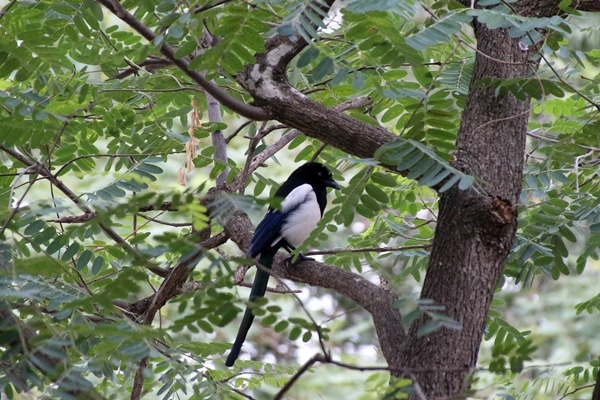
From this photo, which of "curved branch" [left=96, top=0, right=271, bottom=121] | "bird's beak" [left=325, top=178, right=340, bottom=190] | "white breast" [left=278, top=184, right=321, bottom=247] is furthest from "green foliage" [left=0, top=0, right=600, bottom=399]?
"white breast" [left=278, top=184, right=321, bottom=247]

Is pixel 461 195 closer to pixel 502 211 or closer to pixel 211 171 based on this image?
pixel 502 211

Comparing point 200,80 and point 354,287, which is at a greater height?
point 200,80

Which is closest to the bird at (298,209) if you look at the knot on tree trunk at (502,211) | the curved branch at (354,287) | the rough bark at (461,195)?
the curved branch at (354,287)

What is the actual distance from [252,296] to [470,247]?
1314mm

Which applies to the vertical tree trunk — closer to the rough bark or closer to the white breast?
the rough bark

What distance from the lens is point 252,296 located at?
385cm

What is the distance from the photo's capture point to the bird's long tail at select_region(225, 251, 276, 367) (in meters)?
3.62

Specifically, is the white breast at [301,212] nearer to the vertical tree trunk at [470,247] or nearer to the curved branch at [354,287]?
the curved branch at [354,287]

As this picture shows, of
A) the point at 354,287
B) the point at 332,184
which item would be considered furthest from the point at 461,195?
the point at 332,184

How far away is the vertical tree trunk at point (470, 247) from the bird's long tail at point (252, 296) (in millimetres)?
764

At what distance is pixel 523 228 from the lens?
372 centimetres

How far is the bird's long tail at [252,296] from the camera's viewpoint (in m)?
3.62

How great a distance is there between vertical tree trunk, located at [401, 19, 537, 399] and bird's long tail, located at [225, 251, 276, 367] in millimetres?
764

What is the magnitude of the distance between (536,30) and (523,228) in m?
0.91
